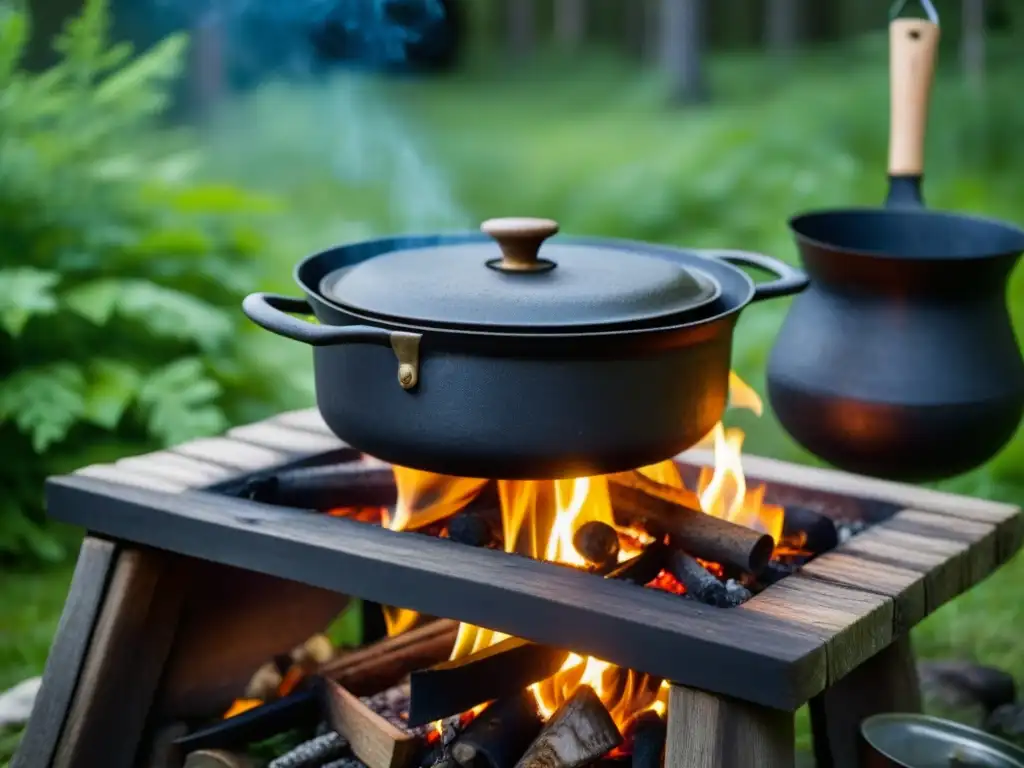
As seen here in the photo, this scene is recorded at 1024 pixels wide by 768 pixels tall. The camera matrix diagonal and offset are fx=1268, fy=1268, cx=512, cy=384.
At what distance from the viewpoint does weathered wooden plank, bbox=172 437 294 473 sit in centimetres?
235

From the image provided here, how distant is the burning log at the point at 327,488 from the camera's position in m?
2.20

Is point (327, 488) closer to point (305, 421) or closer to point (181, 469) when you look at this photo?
point (181, 469)

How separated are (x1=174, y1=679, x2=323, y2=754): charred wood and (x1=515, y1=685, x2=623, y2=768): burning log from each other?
0.53m

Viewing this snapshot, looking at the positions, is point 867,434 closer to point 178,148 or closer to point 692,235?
point 692,235

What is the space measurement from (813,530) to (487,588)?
26.0 inches

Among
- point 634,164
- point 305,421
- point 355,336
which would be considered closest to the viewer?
point 355,336

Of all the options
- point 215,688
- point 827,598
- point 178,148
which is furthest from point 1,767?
point 178,148

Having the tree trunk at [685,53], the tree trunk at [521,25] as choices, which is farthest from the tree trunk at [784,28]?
the tree trunk at [521,25]

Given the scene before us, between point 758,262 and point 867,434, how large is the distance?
1.30ft

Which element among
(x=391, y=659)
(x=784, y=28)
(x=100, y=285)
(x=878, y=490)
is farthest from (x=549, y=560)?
(x=784, y=28)

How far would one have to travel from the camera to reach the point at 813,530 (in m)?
2.13

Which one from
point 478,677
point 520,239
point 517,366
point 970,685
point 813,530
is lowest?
point 970,685

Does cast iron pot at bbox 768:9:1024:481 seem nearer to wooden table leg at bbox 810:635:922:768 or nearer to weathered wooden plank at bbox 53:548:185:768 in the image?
wooden table leg at bbox 810:635:922:768

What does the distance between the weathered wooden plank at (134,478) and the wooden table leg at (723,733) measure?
99cm
